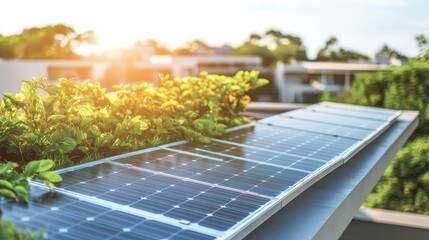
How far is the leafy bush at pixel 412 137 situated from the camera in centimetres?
1956

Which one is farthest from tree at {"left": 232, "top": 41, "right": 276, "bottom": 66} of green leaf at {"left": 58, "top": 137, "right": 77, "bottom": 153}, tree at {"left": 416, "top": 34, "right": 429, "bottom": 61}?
green leaf at {"left": 58, "top": 137, "right": 77, "bottom": 153}

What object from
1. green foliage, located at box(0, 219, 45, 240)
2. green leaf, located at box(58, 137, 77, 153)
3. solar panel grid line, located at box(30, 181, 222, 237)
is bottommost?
solar panel grid line, located at box(30, 181, 222, 237)

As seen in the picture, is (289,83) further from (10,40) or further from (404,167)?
(404,167)

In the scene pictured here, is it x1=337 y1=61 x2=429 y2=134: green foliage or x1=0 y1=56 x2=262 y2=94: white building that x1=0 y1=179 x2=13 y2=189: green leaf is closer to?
x1=337 y1=61 x2=429 y2=134: green foliage

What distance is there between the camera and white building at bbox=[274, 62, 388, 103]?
8831 centimetres

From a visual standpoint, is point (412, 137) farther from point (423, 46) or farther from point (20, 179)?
point (20, 179)

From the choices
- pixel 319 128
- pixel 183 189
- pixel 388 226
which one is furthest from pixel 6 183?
pixel 388 226

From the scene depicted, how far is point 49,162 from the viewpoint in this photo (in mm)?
6207

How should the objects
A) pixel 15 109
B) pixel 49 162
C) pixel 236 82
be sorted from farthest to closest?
pixel 236 82 → pixel 15 109 → pixel 49 162

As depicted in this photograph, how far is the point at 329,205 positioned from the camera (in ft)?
28.0

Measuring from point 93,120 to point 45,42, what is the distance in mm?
91116

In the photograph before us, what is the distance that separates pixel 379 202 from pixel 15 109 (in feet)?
46.8

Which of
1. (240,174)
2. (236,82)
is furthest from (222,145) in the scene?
(236,82)

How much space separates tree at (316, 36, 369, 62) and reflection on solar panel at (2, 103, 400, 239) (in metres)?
130
